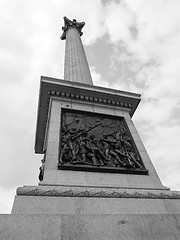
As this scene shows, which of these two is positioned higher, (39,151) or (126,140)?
(39,151)

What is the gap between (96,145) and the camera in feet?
22.1

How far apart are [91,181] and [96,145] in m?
1.56

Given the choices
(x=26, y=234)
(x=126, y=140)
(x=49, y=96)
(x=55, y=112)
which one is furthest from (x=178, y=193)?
(x=49, y=96)

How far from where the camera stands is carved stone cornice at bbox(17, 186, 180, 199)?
14.9 feet

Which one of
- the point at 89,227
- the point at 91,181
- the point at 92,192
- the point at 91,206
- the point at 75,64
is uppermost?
the point at 75,64

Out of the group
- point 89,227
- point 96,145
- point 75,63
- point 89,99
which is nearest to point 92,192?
point 89,227

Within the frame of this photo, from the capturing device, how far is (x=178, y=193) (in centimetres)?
550

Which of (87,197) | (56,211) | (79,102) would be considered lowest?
(56,211)

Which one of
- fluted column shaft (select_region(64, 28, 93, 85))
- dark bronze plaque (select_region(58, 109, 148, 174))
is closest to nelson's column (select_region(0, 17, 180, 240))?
dark bronze plaque (select_region(58, 109, 148, 174))

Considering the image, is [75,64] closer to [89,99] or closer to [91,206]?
[89,99]

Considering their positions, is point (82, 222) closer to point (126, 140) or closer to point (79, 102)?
point (126, 140)

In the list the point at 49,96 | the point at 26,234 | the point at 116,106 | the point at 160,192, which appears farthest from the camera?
the point at 116,106

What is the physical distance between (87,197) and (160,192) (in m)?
2.21

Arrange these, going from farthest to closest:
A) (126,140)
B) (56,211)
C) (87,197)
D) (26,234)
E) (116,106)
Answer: (116,106) → (126,140) → (87,197) → (56,211) → (26,234)
